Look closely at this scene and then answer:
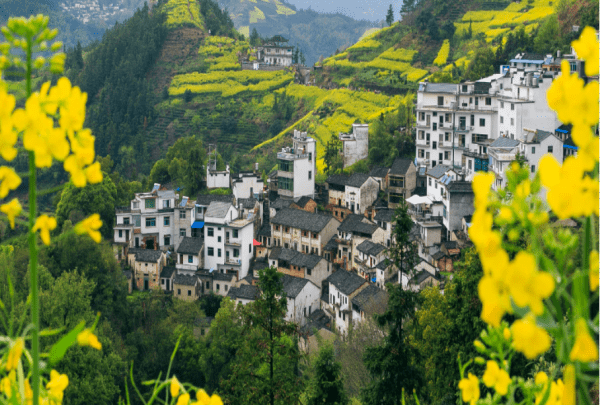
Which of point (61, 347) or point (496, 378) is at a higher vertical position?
point (61, 347)

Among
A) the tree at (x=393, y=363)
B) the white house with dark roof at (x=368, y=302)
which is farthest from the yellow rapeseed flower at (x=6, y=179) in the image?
the white house with dark roof at (x=368, y=302)

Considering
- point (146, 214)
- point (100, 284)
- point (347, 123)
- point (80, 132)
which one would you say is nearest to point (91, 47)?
point (347, 123)

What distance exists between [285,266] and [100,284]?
33.5ft

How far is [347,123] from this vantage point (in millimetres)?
58875

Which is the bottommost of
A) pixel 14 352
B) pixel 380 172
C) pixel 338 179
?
pixel 338 179

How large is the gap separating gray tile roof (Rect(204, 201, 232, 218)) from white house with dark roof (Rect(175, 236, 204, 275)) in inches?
78.0

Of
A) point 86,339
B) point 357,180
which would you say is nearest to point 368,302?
point 357,180

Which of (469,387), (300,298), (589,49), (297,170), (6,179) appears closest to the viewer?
(589,49)

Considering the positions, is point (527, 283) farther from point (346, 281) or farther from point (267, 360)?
point (346, 281)

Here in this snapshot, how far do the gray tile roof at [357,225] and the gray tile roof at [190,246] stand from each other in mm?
8428

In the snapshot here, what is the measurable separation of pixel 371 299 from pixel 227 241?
37.8 ft

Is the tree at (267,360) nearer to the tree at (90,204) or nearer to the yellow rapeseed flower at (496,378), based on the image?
the yellow rapeseed flower at (496,378)

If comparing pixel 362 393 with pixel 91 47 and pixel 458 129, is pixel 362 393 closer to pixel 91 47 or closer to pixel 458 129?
pixel 458 129

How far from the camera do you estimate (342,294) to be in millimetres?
33406
